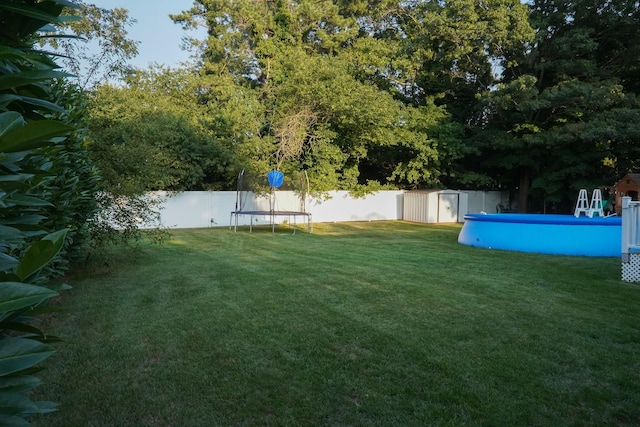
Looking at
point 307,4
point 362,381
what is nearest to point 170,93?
point 307,4

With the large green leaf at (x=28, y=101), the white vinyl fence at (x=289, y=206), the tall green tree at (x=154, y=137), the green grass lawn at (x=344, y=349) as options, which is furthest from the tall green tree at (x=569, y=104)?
the large green leaf at (x=28, y=101)

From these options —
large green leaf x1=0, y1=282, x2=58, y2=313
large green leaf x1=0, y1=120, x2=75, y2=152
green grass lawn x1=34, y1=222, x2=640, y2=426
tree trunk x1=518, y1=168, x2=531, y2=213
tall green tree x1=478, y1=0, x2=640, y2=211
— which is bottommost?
green grass lawn x1=34, y1=222, x2=640, y2=426

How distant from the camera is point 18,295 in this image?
2.61 feet

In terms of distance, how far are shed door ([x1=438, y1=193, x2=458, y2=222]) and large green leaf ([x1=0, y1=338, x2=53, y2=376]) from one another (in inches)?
827

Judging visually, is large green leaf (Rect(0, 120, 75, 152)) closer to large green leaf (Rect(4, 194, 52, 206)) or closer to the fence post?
large green leaf (Rect(4, 194, 52, 206))

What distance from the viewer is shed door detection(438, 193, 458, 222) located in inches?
827

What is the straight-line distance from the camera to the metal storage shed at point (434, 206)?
2069 centimetres

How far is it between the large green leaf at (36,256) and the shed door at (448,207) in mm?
20963

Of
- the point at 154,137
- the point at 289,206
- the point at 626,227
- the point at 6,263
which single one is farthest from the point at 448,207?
the point at 6,263

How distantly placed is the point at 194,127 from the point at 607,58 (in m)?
19.3

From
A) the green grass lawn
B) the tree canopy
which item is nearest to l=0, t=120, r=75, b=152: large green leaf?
the green grass lawn

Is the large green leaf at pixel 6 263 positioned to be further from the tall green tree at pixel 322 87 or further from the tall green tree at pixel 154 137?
the tall green tree at pixel 322 87

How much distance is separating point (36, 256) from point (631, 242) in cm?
A: 835

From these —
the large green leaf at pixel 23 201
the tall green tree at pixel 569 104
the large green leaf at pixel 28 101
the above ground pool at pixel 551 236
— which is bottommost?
the above ground pool at pixel 551 236
